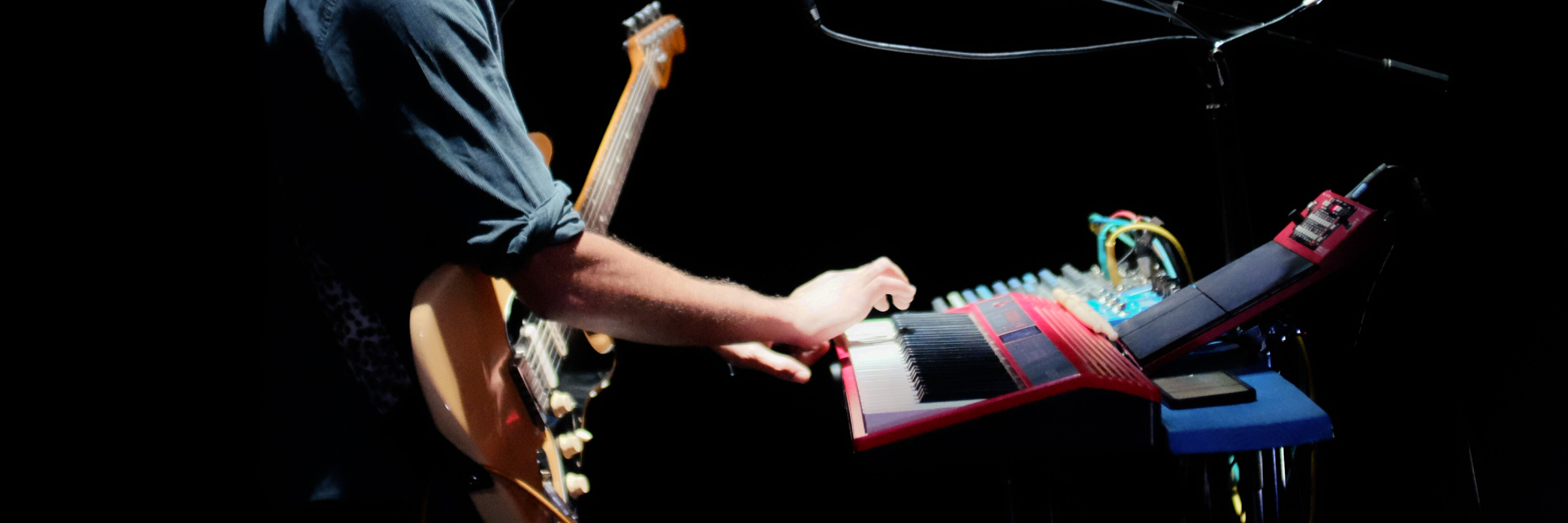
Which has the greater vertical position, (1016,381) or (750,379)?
(1016,381)

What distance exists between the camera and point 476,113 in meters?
0.83

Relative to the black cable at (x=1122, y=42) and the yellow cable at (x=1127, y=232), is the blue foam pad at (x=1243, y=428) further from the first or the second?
the black cable at (x=1122, y=42)

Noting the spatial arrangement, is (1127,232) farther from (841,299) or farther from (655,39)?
(655,39)

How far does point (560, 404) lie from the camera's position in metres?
1.29

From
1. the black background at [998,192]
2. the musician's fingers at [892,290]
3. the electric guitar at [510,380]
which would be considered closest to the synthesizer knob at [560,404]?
the electric guitar at [510,380]

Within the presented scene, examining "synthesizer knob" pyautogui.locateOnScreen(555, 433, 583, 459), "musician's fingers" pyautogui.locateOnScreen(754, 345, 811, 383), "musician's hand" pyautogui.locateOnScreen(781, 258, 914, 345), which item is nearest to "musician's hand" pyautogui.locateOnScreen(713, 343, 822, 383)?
"musician's fingers" pyautogui.locateOnScreen(754, 345, 811, 383)

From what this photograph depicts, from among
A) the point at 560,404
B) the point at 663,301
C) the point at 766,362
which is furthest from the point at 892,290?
the point at 560,404

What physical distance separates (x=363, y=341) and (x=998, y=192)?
73.6 inches

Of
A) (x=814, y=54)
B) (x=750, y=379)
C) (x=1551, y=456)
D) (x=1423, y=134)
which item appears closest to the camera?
(x=1551, y=456)

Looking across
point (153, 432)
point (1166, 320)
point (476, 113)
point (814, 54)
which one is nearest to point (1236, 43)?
point (1166, 320)

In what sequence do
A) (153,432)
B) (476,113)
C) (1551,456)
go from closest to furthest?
(476,113) < (153,432) < (1551,456)

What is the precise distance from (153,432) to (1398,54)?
2716mm

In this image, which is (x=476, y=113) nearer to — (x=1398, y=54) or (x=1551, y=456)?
(x=1398, y=54)

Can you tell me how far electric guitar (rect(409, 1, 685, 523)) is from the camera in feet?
3.15
